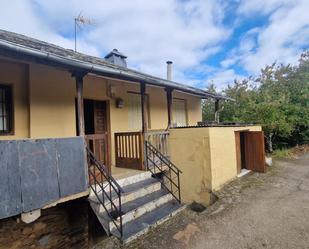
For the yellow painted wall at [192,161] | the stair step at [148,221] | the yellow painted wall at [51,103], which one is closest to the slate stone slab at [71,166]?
the stair step at [148,221]

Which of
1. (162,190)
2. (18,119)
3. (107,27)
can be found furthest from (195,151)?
(107,27)

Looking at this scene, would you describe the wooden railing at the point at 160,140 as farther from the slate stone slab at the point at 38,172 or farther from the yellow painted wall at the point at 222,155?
the slate stone slab at the point at 38,172

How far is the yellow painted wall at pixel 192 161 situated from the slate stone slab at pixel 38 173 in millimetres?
3834

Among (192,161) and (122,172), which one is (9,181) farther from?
(192,161)

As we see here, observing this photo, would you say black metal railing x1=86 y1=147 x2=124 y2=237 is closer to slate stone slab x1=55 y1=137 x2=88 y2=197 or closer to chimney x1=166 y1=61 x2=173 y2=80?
slate stone slab x1=55 y1=137 x2=88 y2=197

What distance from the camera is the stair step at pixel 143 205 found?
4.92 metres

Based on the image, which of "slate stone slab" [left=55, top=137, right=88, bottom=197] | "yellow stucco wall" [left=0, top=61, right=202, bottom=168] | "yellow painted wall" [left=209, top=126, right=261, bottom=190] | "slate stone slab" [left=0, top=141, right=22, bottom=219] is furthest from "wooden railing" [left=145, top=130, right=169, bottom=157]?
"slate stone slab" [left=0, top=141, right=22, bottom=219]

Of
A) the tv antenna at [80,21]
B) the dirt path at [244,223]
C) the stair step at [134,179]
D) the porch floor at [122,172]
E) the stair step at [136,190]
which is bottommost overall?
the dirt path at [244,223]

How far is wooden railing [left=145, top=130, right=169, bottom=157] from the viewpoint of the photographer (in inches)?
300

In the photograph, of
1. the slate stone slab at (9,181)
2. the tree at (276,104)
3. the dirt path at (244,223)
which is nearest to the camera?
the slate stone slab at (9,181)

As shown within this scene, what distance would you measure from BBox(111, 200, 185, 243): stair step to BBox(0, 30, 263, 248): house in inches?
0.9

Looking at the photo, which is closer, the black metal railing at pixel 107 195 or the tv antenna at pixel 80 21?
the black metal railing at pixel 107 195

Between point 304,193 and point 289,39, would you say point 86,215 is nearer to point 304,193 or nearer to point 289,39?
point 304,193

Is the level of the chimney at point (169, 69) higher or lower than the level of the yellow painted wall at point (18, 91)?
higher
